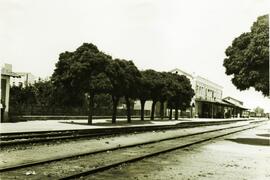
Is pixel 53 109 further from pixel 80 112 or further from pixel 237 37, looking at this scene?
pixel 237 37

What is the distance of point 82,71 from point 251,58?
1629 centimetres

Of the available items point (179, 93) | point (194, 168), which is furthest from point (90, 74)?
point (179, 93)

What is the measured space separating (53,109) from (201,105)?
54300 mm

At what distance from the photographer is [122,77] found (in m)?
37.4

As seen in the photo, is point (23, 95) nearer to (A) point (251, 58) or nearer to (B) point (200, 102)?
(B) point (200, 102)

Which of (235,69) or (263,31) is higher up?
(263,31)

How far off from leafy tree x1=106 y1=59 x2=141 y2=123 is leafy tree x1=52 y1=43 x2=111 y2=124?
974 millimetres

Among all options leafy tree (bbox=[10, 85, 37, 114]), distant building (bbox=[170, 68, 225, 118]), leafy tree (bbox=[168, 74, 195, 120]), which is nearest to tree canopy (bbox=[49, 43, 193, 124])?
leafy tree (bbox=[168, 74, 195, 120])

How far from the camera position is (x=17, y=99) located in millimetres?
63312

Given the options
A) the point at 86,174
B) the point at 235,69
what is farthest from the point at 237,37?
the point at 86,174

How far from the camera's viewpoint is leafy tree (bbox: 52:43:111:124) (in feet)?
108

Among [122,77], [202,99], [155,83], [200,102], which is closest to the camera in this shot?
[122,77]

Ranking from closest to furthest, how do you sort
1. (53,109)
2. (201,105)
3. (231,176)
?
(231,176) < (53,109) < (201,105)

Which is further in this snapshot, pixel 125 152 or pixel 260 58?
pixel 260 58
